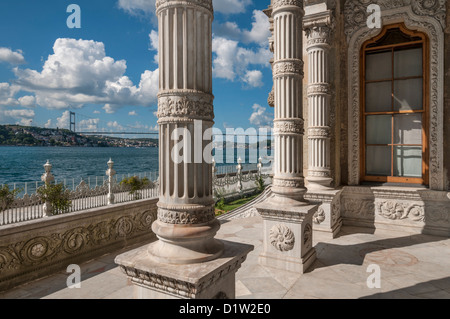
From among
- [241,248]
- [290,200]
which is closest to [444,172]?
[290,200]

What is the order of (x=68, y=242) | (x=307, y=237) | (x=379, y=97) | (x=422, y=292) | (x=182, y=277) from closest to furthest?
1. (x=182, y=277)
2. (x=422, y=292)
3. (x=307, y=237)
4. (x=68, y=242)
5. (x=379, y=97)

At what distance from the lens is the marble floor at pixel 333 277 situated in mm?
3928

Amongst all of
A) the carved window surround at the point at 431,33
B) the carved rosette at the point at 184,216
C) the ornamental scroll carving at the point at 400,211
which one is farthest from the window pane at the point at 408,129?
the carved rosette at the point at 184,216

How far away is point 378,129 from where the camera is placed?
7750 mm

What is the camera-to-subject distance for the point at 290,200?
192 inches

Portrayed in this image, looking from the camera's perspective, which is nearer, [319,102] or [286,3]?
[286,3]

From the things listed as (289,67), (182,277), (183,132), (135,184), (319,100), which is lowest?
(135,184)

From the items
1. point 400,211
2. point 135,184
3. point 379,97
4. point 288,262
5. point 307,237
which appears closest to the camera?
point 288,262

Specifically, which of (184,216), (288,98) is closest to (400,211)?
A: (288,98)

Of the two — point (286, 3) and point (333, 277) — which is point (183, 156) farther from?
point (286, 3)

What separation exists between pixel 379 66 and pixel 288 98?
4.51 meters

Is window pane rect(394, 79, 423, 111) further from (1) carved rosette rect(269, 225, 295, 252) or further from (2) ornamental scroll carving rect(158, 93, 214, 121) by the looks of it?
(2) ornamental scroll carving rect(158, 93, 214, 121)

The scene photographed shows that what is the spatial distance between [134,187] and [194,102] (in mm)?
9868

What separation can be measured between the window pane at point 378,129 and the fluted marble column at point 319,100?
166cm
